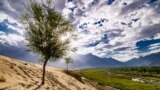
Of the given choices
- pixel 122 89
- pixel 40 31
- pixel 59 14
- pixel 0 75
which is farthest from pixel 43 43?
pixel 122 89

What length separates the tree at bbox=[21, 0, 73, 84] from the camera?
38750mm

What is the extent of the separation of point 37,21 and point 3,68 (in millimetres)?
9236

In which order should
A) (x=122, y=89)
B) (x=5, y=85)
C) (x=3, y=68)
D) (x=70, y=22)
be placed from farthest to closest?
(x=122, y=89)
(x=70, y=22)
(x=3, y=68)
(x=5, y=85)

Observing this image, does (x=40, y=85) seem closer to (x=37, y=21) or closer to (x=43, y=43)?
(x=43, y=43)

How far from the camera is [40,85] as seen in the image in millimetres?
38156

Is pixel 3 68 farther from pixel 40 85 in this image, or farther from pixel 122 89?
pixel 122 89

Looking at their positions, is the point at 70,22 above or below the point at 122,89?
above

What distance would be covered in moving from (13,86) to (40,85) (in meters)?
8.37

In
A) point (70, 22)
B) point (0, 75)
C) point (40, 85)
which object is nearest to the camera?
point (0, 75)

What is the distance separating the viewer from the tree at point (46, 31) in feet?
127

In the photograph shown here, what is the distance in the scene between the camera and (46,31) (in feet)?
128

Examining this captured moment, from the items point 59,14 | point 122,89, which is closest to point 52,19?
point 59,14

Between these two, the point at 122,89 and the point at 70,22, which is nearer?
the point at 70,22

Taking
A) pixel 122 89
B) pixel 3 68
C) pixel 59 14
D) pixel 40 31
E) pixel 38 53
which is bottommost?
pixel 122 89
